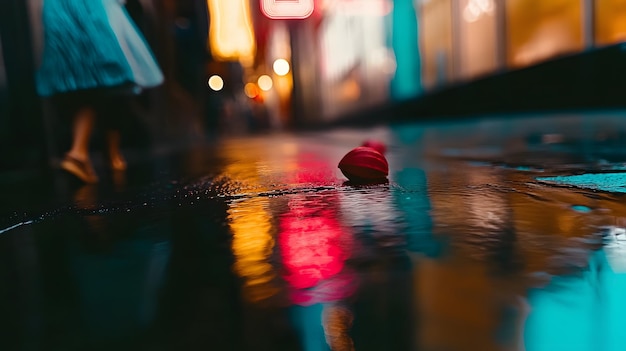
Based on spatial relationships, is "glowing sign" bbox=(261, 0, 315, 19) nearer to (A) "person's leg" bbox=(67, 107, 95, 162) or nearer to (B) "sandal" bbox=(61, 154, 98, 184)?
(A) "person's leg" bbox=(67, 107, 95, 162)

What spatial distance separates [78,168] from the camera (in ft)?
9.09

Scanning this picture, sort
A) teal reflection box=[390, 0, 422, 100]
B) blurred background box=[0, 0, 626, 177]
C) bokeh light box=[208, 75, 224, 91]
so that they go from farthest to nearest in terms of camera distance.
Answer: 1. bokeh light box=[208, 75, 224, 91]
2. teal reflection box=[390, 0, 422, 100]
3. blurred background box=[0, 0, 626, 177]

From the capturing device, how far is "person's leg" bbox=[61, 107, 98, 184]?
2752 millimetres

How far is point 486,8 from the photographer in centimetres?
673

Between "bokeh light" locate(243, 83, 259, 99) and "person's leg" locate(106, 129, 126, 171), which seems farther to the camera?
"bokeh light" locate(243, 83, 259, 99)

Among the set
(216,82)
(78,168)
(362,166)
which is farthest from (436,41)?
(216,82)

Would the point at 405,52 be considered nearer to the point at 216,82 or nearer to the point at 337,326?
the point at 337,326

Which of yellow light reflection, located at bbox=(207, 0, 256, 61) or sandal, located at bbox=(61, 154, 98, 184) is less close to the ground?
yellow light reflection, located at bbox=(207, 0, 256, 61)

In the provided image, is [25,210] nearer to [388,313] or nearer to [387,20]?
[388,313]

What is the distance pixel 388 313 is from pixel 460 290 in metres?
0.14

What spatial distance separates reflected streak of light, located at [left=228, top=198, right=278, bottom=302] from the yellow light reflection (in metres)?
12.0

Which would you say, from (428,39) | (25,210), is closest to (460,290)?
(25,210)

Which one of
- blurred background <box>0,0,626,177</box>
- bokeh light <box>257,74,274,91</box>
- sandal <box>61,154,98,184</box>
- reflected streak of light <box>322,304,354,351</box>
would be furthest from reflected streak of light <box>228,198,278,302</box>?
bokeh light <box>257,74,274,91</box>

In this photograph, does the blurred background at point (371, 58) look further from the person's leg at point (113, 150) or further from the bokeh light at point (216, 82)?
the bokeh light at point (216, 82)
